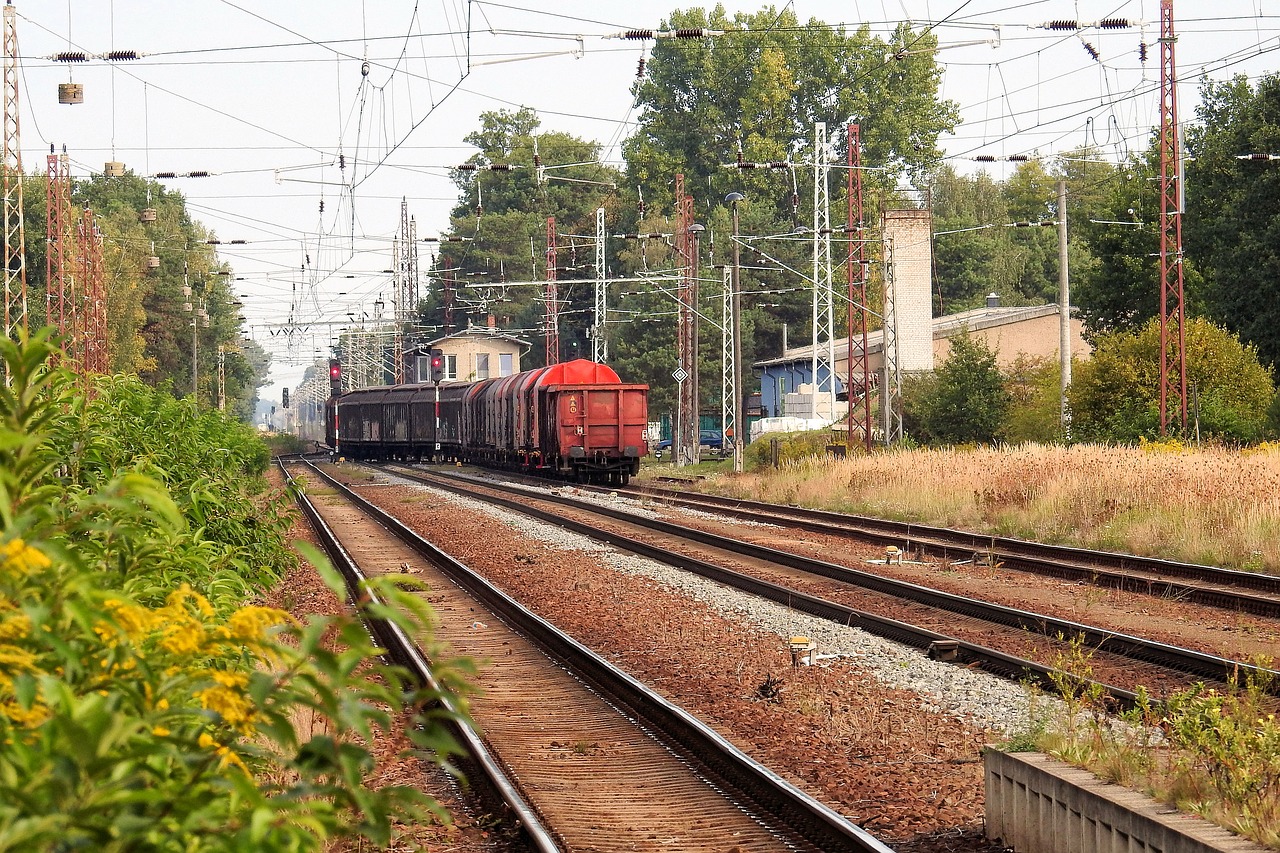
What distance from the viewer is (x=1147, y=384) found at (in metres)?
34.0

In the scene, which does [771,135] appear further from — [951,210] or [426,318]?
[426,318]

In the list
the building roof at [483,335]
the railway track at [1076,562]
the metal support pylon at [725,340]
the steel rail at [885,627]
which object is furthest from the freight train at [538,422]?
the building roof at [483,335]

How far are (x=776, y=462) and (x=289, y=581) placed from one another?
Answer: 2233cm

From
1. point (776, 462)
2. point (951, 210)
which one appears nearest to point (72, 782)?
point (776, 462)

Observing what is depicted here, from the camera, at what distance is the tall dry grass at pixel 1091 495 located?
1981cm

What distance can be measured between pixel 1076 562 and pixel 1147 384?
1572 centimetres

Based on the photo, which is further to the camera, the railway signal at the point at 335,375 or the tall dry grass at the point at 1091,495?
the railway signal at the point at 335,375

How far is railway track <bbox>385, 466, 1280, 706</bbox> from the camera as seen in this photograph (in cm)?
1112

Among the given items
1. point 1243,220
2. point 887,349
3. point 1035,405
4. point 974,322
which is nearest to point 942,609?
point 887,349

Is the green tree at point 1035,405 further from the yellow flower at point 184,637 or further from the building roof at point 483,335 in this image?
the building roof at point 483,335

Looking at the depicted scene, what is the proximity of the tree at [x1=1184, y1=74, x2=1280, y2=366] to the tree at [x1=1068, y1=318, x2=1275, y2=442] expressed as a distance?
806 cm

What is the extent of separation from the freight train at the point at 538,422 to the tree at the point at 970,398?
8707 mm

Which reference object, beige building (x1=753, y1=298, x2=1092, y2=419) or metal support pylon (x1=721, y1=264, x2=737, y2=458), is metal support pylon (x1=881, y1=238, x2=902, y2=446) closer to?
metal support pylon (x1=721, y1=264, x2=737, y2=458)

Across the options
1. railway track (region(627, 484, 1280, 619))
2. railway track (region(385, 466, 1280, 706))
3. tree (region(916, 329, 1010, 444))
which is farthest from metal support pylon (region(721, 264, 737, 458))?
railway track (region(385, 466, 1280, 706))
